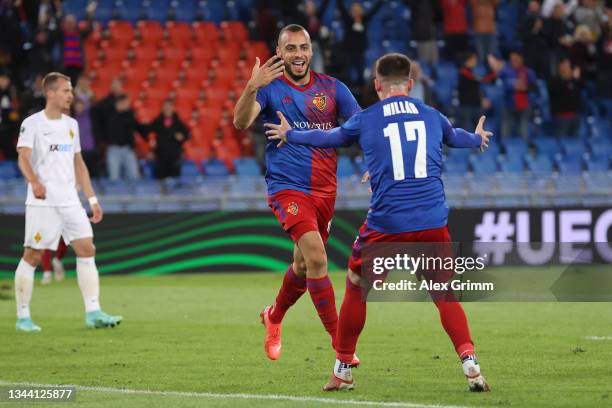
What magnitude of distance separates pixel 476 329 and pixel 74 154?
4.31m

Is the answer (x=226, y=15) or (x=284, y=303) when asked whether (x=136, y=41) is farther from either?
(x=284, y=303)

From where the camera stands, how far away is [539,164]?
23.9 m

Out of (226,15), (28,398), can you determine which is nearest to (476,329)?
(28,398)

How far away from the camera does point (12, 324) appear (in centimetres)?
1287

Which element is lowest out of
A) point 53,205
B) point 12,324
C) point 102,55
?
point 12,324

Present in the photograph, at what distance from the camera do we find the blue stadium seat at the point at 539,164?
23.8 meters

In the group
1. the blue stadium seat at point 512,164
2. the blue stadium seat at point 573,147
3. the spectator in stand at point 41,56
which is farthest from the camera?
the blue stadium seat at point 573,147

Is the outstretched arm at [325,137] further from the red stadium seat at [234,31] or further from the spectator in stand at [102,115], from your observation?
the red stadium seat at [234,31]

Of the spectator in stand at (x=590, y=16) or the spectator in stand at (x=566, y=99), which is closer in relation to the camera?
the spectator in stand at (x=566, y=99)

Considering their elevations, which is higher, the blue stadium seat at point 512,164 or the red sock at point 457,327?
the blue stadium seat at point 512,164

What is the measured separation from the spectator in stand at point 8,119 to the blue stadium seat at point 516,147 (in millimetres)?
9227

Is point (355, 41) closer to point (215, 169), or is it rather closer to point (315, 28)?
point (315, 28)

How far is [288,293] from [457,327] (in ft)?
7.54

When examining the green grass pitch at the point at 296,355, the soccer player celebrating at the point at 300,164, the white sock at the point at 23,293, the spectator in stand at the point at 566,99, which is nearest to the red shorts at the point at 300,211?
the soccer player celebrating at the point at 300,164
